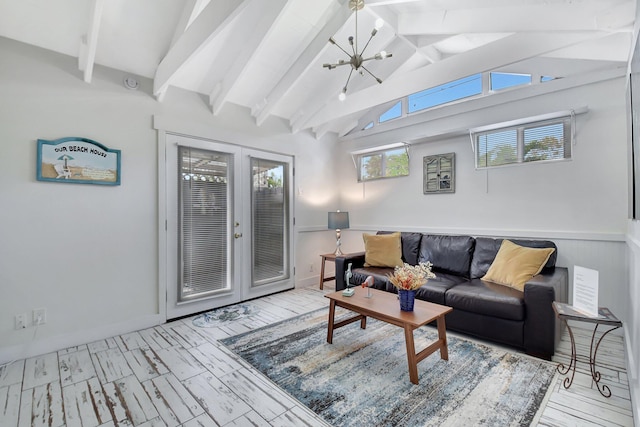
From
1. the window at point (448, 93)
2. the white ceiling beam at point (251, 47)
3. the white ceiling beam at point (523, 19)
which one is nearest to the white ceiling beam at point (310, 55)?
the white ceiling beam at point (251, 47)

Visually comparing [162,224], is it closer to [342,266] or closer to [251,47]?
[251,47]

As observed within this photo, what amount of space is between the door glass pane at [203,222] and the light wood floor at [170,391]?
87 cm

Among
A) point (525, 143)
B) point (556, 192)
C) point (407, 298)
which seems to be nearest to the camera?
point (407, 298)

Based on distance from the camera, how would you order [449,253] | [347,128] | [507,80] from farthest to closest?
1. [347,128]
2. [449,253]
3. [507,80]

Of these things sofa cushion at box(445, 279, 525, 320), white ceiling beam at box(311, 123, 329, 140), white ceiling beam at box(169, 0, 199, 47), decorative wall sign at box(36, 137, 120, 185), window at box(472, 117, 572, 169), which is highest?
white ceiling beam at box(169, 0, 199, 47)

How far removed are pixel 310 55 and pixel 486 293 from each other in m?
3.02

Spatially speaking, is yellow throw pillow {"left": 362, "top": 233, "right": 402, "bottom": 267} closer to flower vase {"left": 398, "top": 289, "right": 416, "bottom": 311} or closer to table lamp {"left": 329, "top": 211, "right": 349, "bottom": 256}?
table lamp {"left": 329, "top": 211, "right": 349, "bottom": 256}

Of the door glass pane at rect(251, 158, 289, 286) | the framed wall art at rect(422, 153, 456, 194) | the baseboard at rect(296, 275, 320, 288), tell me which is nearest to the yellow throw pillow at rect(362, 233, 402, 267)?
the framed wall art at rect(422, 153, 456, 194)

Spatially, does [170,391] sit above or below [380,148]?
below

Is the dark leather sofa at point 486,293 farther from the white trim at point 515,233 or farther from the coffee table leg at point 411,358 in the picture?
the coffee table leg at point 411,358

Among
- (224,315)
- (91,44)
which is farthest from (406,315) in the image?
(91,44)

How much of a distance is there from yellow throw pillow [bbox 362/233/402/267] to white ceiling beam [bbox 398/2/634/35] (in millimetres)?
2494

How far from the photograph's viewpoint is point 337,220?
15.6 ft

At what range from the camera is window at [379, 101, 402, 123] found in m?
4.55
